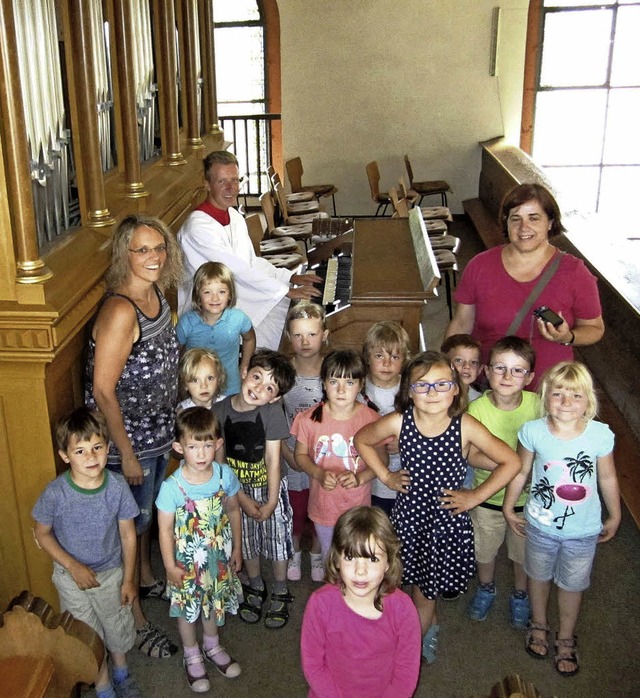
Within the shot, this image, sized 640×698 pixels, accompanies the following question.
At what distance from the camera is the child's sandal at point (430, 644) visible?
137 inches

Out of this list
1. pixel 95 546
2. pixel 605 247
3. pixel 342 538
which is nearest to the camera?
pixel 342 538

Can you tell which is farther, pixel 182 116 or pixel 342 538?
pixel 182 116

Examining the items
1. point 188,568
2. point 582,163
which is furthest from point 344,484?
point 582,163

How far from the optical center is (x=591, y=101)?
11914mm

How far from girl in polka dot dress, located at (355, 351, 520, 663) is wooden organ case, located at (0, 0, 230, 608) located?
1222 mm

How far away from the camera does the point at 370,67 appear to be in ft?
37.9

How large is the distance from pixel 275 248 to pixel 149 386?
185 inches

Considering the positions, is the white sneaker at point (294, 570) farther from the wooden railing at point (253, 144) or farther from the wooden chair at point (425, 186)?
the wooden railing at point (253, 144)

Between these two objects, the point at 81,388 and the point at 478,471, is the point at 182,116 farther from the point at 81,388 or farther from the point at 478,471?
the point at 478,471

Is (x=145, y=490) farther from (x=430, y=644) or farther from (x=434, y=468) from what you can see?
(x=430, y=644)

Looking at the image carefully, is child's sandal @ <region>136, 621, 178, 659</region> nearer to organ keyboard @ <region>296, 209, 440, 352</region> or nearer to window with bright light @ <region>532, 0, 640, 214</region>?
organ keyboard @ <region>296, 209, 440, 352</region>

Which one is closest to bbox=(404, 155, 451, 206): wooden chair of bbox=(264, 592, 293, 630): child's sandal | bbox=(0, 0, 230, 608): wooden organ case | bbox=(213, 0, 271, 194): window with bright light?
bbox=(213, 0, 271, 194): window with bright light

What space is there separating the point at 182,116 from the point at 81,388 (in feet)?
11.9

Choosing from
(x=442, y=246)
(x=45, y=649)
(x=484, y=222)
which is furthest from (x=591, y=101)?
(x=45, y=649)
